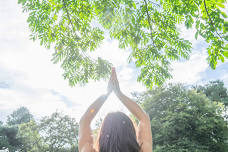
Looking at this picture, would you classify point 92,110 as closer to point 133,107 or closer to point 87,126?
point 87,126

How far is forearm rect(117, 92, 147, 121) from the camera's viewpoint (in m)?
1.56

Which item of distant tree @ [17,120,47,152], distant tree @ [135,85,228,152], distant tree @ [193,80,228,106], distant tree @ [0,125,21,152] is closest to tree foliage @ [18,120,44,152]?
distant tree @ [17,120,47,152]

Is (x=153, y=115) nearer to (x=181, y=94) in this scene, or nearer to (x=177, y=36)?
(x=181, y=94)

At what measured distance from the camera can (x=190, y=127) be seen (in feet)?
67.9

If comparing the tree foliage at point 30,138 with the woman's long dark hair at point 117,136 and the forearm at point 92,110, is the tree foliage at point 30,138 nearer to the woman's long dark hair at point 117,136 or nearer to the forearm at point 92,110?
the forearm at point 92,110

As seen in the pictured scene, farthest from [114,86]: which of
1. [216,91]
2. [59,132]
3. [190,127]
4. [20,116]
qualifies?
[20,116]

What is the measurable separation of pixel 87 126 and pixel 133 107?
47cm

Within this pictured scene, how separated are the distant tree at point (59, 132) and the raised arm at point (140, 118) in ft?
94.1

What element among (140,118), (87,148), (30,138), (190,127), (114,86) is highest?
(114,86)

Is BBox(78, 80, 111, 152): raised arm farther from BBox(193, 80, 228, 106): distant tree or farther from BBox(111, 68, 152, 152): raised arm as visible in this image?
BBox(193, 80, 228, 106): distant tree

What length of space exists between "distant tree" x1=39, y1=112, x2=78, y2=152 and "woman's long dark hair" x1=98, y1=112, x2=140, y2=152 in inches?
1135

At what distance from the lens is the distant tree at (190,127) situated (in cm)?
1897

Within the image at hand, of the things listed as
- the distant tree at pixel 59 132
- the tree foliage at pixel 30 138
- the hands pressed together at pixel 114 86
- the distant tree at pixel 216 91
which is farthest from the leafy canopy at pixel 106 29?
the distant tree at pixel 216 91

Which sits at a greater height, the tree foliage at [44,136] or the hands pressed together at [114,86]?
the hands pressed together at [114,86]
